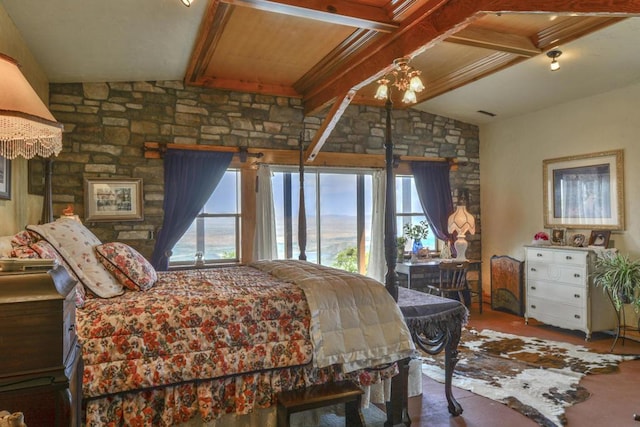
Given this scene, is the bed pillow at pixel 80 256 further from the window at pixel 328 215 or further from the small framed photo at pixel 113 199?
the window at pixel 328 215

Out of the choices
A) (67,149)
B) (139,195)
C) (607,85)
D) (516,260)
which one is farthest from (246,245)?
(607,85)

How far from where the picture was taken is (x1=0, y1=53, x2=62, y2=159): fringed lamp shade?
5.23ft

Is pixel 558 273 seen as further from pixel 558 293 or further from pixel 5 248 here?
pixel 5 248

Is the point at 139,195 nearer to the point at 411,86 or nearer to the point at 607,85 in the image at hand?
the point at 411,86

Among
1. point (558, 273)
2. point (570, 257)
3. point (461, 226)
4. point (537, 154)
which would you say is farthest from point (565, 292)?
point (537, 154)

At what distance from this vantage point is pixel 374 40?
375 centimetres

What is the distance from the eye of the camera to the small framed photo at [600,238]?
4.61 m

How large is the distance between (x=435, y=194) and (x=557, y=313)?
2245mm

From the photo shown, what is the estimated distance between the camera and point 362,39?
3760mm

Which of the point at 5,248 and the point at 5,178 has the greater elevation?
the point at 5,178

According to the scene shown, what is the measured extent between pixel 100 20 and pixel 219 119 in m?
2.00

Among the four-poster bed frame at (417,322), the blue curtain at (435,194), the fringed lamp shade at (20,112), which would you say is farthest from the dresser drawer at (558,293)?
the fringed lamp shade at (20,112)

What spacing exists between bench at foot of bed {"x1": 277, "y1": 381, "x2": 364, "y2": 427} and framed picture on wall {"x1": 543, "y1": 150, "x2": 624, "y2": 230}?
402 cm

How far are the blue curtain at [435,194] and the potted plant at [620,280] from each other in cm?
216
